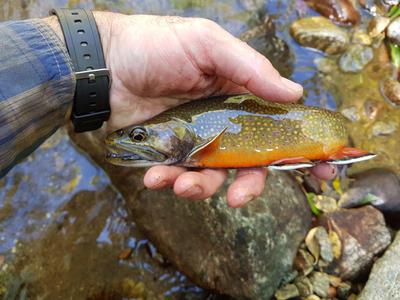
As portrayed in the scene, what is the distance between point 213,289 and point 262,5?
12.6 ft

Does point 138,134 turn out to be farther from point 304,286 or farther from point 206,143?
point 304,286

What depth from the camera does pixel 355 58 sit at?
5.97 m

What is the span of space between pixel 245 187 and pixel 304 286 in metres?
1.71

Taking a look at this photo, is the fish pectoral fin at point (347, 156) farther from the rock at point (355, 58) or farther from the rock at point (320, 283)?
the rock at point (355, 58)

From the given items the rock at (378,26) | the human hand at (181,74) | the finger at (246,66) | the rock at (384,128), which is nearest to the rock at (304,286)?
the human hand at (181,74)

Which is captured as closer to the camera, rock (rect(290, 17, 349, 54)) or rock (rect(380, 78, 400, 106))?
rock (rect(380, 78, 400, 106))

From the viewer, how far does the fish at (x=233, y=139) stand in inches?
128

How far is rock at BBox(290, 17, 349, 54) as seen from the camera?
598 cm

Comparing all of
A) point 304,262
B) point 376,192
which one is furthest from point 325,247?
point 376,192

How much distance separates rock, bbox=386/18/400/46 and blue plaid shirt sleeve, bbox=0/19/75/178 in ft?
14.6

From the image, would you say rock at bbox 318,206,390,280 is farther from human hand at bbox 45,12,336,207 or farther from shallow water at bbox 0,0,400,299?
human hand at bbox 45,12,336,207

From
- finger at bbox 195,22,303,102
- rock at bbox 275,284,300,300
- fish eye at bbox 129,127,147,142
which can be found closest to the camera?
finger at bbox 195,22,303,102

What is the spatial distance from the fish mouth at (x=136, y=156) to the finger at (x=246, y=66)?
30.4 inches

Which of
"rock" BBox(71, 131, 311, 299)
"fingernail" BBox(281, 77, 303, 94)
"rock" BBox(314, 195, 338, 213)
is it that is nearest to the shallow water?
"rock" BBox(71, 131, 311, 299)
